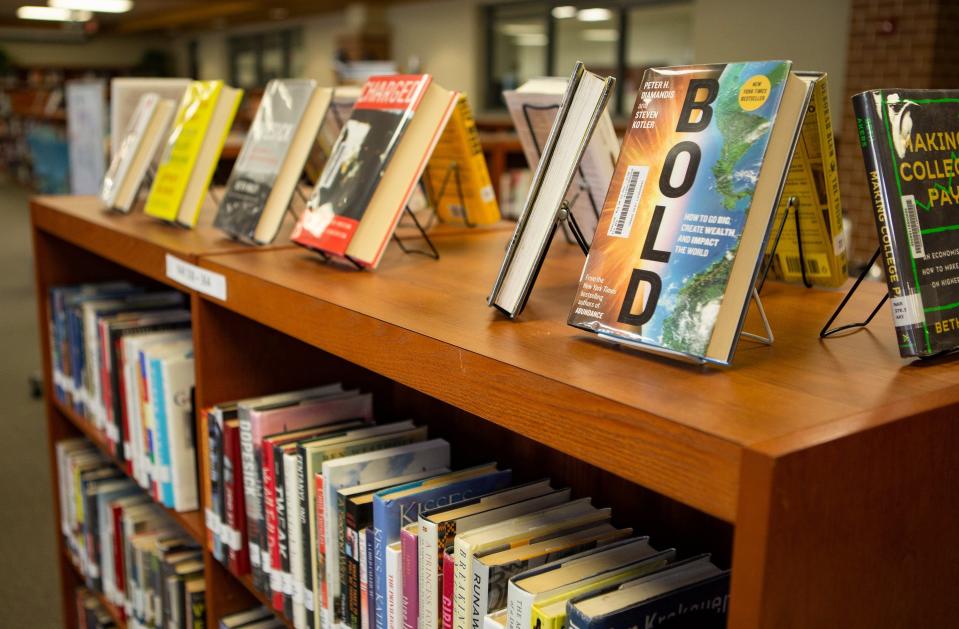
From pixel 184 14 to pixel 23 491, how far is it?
13.6 metres

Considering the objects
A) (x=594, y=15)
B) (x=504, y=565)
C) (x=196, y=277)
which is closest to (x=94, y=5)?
(x=594, y=15)

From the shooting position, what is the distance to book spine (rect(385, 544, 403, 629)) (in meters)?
1.02

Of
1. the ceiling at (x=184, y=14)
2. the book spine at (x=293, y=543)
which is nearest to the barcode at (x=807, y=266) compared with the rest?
the book spine at (x=293, y=543)

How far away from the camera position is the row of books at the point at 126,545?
67.8 inches

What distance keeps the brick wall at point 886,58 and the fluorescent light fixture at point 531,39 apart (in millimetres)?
4925

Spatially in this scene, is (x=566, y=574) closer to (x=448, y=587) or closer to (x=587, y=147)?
(x=448, y=587)

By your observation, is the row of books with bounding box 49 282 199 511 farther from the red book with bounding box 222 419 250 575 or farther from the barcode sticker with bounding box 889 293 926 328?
the barcode sticker with bounding box 889 293 926 328

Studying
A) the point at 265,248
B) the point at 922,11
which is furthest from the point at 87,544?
the point at 922,11

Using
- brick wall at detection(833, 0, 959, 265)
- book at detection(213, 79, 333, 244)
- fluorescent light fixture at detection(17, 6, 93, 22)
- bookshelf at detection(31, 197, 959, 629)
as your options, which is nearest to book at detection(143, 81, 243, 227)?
book at detection(213, 79, 333, 244)

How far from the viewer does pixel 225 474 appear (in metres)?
1.39

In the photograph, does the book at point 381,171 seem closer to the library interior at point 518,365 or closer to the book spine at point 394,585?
the library interior at point 518,365

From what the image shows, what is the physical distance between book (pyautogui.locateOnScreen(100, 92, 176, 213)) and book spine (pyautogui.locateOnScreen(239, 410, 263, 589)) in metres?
0.75

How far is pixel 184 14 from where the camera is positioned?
49.7 feet

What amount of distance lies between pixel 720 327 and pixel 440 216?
106 centimetres
